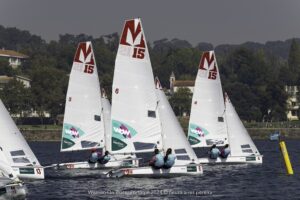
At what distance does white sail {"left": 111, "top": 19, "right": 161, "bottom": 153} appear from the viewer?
5006 centimetres

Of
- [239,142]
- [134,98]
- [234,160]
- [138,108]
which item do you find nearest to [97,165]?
[138,108]

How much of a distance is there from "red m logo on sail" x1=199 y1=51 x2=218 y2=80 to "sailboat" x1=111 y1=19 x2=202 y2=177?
44.9 ft

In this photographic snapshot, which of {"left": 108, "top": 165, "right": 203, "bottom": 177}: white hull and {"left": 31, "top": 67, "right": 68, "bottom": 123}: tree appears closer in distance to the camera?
{"left": 108, "top": 165, "right": 203, "bottom": 177}: white hull

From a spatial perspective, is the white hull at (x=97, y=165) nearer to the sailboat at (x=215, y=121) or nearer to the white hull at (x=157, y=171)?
the white hull at (x=157, y=171)

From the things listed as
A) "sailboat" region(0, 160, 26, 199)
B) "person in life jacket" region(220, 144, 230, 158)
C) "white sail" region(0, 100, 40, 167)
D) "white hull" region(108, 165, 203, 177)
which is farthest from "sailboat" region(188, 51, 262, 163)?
"sailboat" region(0, 160, 26, 199)

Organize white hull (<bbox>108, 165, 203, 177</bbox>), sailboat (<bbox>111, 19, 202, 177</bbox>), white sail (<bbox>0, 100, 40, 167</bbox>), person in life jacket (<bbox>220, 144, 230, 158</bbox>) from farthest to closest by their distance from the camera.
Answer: person in life jacket (<bbox>220, 144, 230, 158</bbox>) → sailboat (<bbox>111, 19, 202, 177</bbox>) → white hull (<bbox>108, 165, 203, 177</bbox>) → white sail (<bbox>0, 100, 40, 167</bbox>)

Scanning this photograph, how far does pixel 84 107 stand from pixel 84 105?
13 cm

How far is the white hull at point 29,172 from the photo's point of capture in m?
47.9

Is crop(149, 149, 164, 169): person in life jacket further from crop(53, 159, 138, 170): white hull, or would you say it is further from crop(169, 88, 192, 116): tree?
crop(169, 88, 192, 116): tree

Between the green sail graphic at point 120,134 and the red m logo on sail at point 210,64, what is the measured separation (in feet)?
48.0

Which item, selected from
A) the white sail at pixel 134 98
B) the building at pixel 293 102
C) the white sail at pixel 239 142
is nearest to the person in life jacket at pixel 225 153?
the white sail at pixel 239 142

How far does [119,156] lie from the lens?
5962cm

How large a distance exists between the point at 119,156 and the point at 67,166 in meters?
4.08

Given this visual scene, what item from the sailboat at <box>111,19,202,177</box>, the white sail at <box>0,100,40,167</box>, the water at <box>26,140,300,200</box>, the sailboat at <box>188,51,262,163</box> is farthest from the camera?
the sailboat at <box>188,51,262,163</box>
